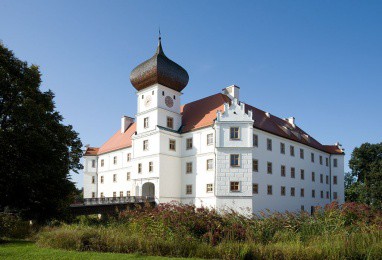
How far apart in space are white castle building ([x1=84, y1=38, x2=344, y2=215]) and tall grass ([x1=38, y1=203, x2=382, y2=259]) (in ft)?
58.3

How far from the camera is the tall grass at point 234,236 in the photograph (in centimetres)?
995

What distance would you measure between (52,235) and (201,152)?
21941 millimetres

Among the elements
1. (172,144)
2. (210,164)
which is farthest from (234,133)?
(172,144)

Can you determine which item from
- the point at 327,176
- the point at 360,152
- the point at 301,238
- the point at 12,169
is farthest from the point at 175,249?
the point at 360,152

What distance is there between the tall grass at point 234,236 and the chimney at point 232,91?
25.2 meters

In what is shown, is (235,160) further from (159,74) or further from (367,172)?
(367,172)

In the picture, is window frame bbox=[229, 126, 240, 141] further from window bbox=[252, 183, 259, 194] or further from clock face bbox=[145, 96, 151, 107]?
clock face bbox=[145, 96, 151, 107]

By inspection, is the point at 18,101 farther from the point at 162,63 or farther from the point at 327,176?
the point at 327,176

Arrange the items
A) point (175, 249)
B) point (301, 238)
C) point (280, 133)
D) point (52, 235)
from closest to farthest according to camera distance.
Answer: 1. point (175, 249)
2. point (301, 238)
3. point (52, 235)
4. point (280, 133)

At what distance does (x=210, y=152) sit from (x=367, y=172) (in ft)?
95.7

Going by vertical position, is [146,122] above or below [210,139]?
above

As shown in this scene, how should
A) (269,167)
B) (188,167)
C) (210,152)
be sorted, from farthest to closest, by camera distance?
(269,167) → (188,167) → (210,152)

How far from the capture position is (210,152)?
32594 mm

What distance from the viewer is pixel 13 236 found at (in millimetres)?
15258
